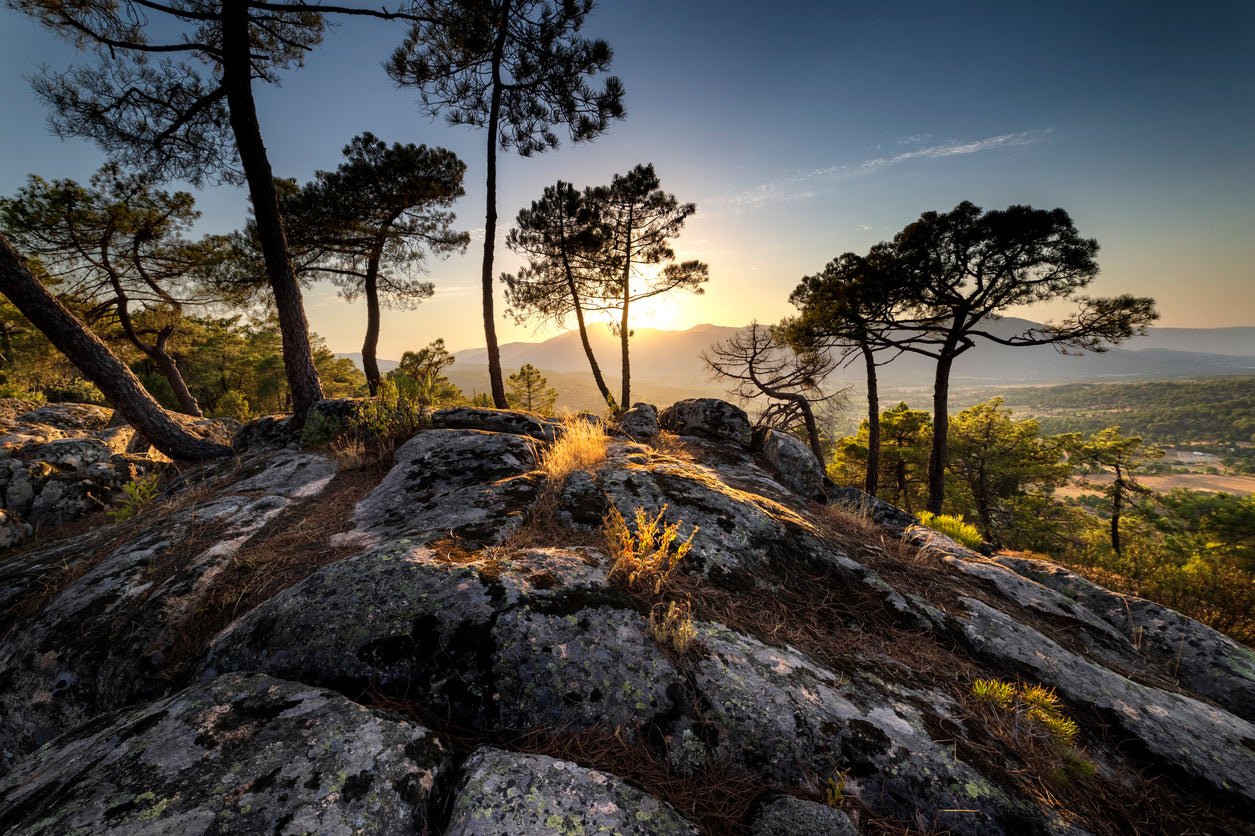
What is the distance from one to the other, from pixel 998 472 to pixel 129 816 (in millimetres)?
28834

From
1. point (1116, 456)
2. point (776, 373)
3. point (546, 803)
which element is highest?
point (776, 373)

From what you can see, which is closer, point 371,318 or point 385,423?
point 385,423

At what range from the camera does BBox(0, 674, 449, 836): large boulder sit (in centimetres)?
145

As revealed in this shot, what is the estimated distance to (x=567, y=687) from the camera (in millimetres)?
2291

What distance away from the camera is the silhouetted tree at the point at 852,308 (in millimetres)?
12383

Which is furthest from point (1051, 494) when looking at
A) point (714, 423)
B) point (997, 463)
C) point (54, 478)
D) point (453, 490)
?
point (54, 478)

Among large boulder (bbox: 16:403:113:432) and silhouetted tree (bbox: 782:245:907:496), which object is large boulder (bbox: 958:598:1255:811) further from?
large boulder (bbox: 16:403:113:432)

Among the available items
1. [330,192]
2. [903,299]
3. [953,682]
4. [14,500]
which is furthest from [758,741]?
[330,192]

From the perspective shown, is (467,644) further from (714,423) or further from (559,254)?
(559,254)

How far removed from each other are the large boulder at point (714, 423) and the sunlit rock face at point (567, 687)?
16.5 feet

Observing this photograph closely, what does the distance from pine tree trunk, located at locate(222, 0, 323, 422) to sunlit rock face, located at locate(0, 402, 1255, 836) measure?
476cm

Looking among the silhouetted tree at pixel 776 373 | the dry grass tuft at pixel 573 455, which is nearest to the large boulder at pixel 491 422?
the dry grass tuft at pixel 573 455

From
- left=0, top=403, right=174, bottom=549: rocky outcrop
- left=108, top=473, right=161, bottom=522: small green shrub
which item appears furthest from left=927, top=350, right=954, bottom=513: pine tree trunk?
left=0, top=403, right=174, bottom=549: rocky outcrop

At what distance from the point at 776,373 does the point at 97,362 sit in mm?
16865
